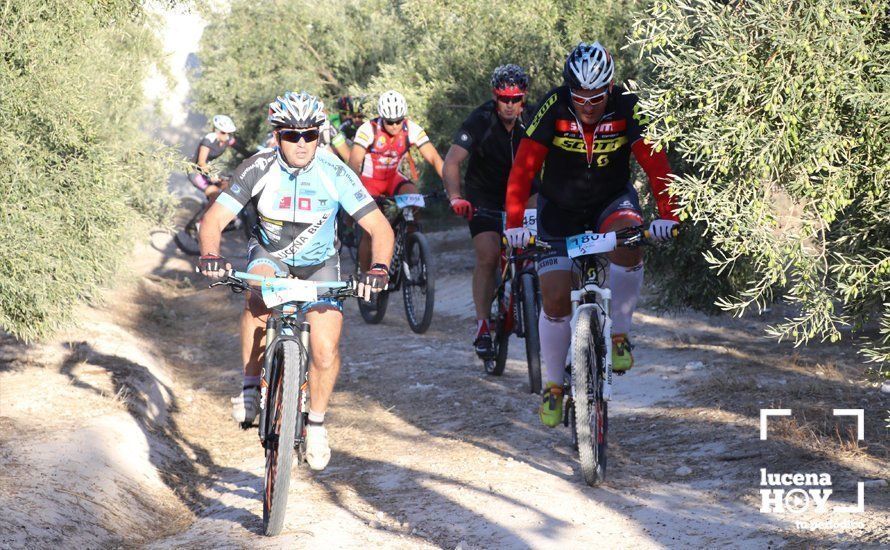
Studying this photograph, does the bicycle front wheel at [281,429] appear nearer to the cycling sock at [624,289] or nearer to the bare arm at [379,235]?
the bare arm at [379,235]

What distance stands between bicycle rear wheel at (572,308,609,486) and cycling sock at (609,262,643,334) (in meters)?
0.64

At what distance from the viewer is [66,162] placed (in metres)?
8.39

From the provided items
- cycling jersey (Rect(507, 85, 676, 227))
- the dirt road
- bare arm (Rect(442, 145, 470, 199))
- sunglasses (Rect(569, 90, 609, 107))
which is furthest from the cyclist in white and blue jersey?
bare arm (Rect(442, 145, 470, 199))

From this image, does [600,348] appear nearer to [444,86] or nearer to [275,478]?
[275,478]

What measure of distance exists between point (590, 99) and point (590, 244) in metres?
0.86

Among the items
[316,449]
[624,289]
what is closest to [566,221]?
[624,289]

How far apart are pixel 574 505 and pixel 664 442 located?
1.44 metres

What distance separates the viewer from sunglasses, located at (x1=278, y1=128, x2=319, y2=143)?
18.9ft

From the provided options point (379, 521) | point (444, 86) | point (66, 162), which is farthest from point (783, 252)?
point (444, 86)

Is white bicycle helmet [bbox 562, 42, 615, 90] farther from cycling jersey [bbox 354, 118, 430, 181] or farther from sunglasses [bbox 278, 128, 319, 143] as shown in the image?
cycling jersey [bbox 354, 118, 430, 181]

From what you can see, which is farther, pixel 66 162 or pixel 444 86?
pixel 444 86

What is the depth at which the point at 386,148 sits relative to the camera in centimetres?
1121

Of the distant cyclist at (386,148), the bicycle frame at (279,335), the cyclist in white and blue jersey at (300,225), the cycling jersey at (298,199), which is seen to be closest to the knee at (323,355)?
the cyclist in white and blue jersey at (300,225)

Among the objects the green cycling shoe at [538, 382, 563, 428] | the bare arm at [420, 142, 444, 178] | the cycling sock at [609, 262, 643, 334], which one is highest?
the bare arm at [420, 142, 444, 178]
